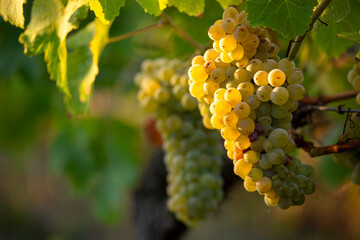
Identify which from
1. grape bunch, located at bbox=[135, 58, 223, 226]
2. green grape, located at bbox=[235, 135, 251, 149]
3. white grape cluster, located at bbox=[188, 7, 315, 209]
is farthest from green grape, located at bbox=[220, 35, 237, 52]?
grape bunch, located at bbox=[135, 58, 223, 226]

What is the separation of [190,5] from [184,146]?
0.37 metres

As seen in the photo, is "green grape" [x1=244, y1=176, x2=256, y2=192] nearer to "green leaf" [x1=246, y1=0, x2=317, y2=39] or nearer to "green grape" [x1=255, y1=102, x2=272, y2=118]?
"green grape" [x1=255, y1=102, x2=272, y2=118]

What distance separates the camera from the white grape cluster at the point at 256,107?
1.73 feet

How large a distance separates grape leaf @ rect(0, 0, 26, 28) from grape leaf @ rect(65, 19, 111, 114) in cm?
19

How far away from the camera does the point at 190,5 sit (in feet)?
2.18

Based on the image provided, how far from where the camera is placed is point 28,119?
6.27 ft

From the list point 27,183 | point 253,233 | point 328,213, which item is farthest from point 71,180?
point 27,183

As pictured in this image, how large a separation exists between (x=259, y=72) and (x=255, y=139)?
80 mm

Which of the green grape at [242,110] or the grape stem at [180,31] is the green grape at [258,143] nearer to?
the green grape at [242,110]

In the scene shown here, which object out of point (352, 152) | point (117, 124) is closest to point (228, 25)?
point (352, 152)

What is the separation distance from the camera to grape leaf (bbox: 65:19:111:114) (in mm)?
860

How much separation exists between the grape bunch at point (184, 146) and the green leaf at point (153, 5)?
291mm

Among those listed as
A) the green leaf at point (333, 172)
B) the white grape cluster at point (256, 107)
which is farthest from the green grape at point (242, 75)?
the green leaf at point (333, 172)

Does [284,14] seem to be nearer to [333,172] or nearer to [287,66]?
[287,66]
